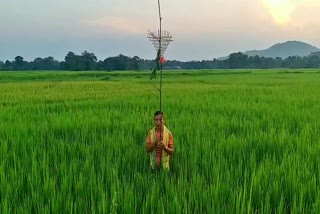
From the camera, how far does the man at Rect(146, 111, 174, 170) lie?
2643mm

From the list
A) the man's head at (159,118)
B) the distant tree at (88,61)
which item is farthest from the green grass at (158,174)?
the distant tree at (88,61)

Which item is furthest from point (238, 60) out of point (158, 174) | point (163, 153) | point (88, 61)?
point (158, 174)

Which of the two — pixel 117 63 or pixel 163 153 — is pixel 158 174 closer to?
pixel 163 153

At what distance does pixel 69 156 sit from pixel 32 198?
3.91 feet

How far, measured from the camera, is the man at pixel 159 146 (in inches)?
104

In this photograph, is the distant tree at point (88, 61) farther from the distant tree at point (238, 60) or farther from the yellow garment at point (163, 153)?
the yellow garment at point (163, 153)

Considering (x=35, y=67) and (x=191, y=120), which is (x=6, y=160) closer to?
(x=191, y=120)

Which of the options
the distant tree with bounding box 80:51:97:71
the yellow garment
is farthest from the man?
the distant tree with bounding box 80:51:97:71

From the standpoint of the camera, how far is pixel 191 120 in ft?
17.4

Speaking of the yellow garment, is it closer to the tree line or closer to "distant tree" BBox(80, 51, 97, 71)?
the tree line

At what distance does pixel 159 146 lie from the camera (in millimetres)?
2641

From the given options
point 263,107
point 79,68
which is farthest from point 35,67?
point 263,107

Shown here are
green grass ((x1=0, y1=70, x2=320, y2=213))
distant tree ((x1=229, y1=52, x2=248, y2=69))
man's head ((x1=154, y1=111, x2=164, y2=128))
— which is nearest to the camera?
green grass ((x1=0, y1=70, x2=320, y2=213))

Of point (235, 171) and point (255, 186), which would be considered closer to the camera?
point (255, 186)
